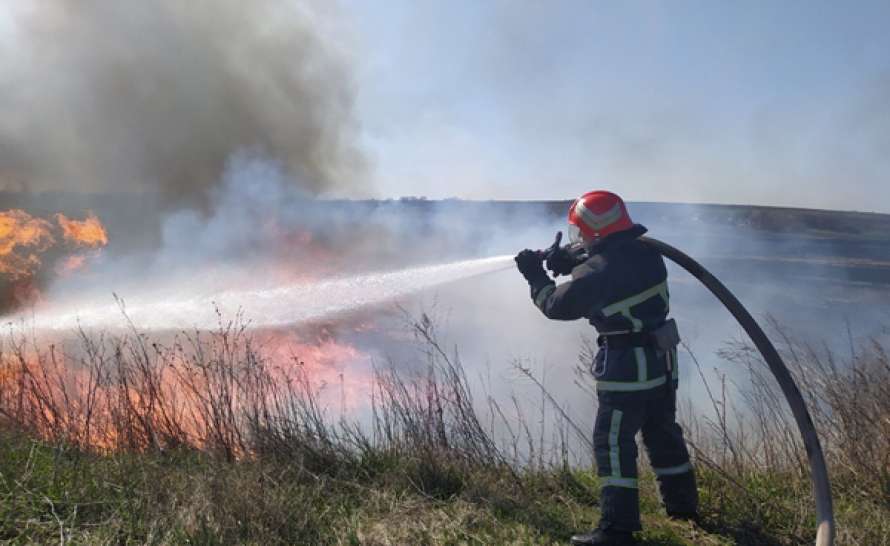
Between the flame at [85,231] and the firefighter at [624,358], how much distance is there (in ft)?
46.1

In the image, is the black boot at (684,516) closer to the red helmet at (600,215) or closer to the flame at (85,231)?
the red helmet at (600,215)

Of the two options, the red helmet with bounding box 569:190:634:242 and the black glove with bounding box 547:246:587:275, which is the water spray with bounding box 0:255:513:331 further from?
the red helmet with bounding box 569:190:634:242

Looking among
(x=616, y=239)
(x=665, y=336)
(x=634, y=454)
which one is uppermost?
(x=616, y=239)

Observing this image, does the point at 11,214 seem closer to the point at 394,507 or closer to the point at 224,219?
the point at 224,219

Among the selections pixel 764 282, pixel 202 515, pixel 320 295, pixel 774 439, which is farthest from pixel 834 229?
pixel 202 515

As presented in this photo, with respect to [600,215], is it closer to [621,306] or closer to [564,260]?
[564,260]

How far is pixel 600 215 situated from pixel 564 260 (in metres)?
0.36

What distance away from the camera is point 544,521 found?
9.86 ft

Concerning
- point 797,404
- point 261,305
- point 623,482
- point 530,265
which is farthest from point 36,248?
point 797,404

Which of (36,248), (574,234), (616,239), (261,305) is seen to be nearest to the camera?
(616,239)

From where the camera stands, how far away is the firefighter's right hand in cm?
330

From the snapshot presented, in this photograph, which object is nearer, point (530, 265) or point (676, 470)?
point (676, 470)

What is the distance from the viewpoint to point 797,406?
2.70 metres

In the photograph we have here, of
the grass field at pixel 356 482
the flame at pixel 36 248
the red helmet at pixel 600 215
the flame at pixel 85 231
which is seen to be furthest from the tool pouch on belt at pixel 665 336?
the flame at pixel 85 231
